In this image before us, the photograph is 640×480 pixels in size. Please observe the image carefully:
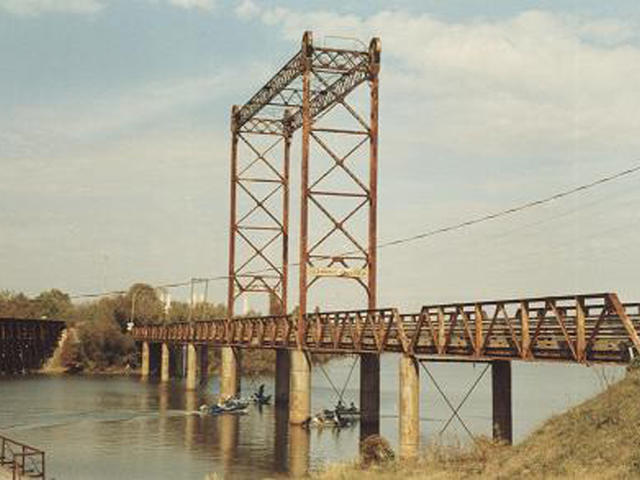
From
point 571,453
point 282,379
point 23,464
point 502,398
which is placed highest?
point 502,398

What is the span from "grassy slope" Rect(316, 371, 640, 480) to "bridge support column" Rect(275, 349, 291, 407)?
1279 inches

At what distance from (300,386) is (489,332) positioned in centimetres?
1764

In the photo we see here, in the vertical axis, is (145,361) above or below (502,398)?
below

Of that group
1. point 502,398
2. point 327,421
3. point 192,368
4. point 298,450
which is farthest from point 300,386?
point 192,368

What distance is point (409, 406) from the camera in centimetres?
2970

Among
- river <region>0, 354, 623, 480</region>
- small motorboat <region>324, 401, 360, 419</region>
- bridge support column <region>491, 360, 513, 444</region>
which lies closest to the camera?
bridge support column <region>491, 360, 513, 444</region>

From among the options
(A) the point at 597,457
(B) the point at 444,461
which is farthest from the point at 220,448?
(A) the point at 597,457

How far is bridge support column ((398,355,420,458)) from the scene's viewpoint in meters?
29.1

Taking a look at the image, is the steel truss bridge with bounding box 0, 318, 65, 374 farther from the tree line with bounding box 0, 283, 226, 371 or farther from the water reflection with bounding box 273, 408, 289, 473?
the water reflection with bounding box 273, 408, 289, 473

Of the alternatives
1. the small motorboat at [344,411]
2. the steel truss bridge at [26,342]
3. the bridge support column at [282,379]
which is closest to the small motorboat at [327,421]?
the small motorboat at [344,411]

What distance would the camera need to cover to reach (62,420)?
146 ft

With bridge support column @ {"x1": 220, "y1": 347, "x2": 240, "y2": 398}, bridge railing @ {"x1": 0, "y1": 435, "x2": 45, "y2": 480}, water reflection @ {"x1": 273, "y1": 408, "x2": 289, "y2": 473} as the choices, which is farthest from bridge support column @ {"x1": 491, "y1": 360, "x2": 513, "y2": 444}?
bridge support column @ {"x1": 220, "y1": 347, "x2": 240, "y2": 398}

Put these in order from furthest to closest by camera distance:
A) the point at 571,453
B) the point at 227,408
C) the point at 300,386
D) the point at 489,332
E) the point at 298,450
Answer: the point at 227,408
the point at 300,386
the point at 298,450
the point at 489,332
the point at 571,453

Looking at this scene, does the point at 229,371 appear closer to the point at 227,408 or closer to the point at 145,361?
the point at 227,408
